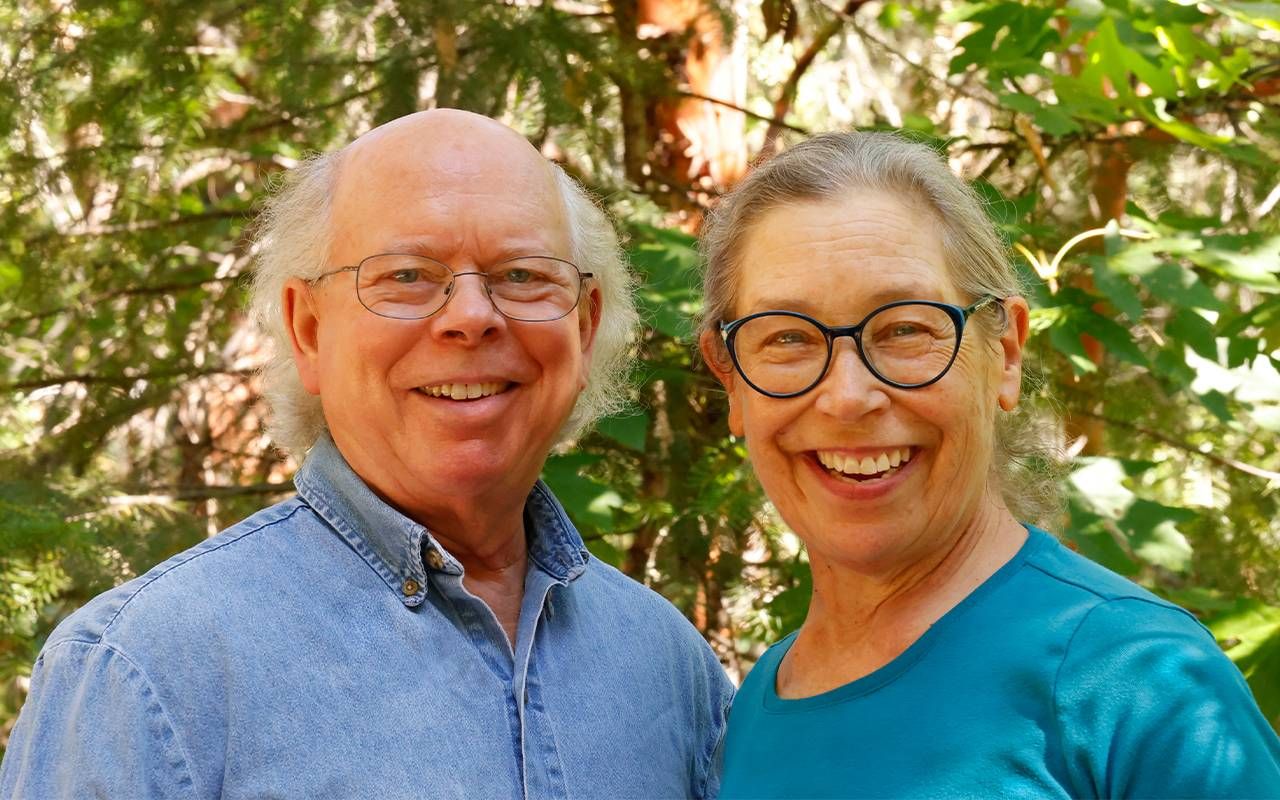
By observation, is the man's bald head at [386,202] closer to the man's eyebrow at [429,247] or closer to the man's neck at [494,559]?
the man's eyebrow at [429,247]

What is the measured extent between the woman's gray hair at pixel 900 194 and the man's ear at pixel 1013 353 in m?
0.03

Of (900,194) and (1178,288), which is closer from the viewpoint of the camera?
(900,194)

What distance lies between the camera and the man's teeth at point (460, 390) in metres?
1.91

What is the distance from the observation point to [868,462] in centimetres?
175

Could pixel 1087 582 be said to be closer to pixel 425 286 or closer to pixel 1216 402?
pixel 425 286

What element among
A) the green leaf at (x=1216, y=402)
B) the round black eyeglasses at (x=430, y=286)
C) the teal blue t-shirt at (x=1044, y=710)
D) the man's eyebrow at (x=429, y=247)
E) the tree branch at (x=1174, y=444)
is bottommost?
the tree branch at (x=1174, y=444)

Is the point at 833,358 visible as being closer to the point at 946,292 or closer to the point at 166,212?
the point at 946,292

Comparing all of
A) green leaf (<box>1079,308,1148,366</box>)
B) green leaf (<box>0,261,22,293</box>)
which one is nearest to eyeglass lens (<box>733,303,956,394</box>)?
green leaf (<box>1079,308,1148,366</box>)

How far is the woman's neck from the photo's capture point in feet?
5.83

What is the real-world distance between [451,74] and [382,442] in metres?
1.45

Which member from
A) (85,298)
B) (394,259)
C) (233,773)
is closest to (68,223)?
(85,298)

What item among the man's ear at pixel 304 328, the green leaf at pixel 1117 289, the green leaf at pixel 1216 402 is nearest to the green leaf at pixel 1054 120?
the green leaf at pixel 1117 289

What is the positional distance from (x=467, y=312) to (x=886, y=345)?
23.6 inches

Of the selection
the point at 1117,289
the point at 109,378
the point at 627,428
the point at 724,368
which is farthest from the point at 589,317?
the point at 109,378
